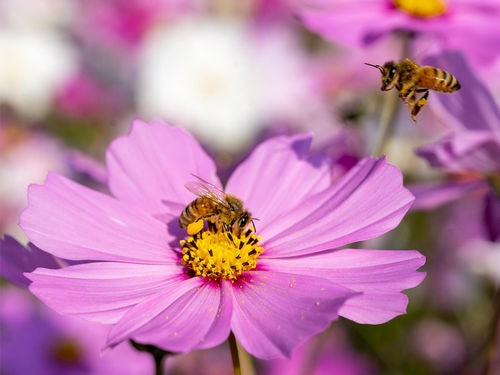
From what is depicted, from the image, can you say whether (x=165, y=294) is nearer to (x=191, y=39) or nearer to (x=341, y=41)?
(x=341, y=41)

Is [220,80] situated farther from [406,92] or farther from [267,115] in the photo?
[406,92]

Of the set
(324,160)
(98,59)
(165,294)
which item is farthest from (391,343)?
(98,59)

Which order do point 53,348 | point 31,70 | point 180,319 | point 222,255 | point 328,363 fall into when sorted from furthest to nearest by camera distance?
point 31,70
point 328,363
point 53,348
point 222,255
point 180,319

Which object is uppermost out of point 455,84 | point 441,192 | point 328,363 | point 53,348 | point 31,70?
point 455,84

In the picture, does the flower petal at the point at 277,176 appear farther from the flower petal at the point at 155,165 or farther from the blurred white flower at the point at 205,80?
the blurred white flower at the point at 205,80

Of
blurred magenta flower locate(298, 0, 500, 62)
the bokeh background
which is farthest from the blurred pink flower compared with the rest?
blurred magenta flower locate(298, 0, 500, 62)

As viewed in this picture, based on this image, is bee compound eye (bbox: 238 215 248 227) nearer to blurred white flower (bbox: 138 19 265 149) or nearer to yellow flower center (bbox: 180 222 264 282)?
yellow flower center (bbox: 180 222 264 282)

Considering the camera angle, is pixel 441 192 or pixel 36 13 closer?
pixel 441 192

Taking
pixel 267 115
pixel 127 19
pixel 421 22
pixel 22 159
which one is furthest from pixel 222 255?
pixel 127 19
